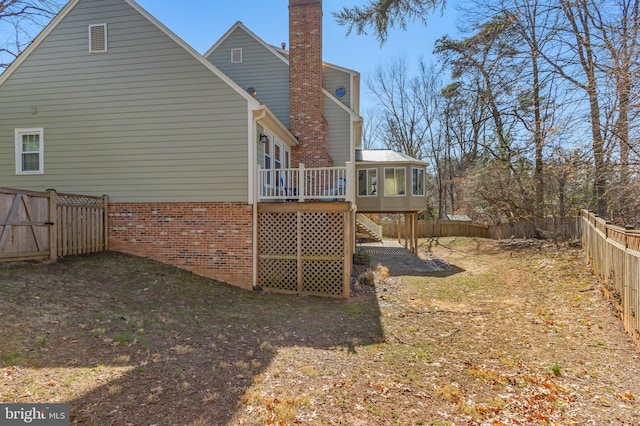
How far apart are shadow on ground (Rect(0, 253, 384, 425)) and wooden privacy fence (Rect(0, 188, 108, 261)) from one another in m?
0.33

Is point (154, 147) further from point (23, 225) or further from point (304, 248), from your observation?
point (304, 248)

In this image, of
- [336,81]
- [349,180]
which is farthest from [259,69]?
[349,180]

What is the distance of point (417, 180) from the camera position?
17406 millimetres

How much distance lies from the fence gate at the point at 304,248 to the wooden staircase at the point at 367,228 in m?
12.8

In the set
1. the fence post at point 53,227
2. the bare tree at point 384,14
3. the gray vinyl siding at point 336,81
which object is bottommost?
the fence post at point 53,227

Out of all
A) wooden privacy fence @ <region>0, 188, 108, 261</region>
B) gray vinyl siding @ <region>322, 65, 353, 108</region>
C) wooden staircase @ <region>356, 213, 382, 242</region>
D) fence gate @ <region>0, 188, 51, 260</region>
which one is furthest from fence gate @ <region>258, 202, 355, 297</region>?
wooden staircase @ <region>356, 213, 382, 242</region>

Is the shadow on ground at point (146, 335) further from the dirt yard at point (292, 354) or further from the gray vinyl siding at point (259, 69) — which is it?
the gray vinyl siding at point (259, 69)

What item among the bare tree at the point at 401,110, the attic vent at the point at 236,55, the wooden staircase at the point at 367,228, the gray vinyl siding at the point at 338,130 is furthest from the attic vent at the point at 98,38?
the bare tree at the point at 401,110

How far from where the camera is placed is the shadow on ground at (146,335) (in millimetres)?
3293

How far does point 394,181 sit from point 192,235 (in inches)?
444

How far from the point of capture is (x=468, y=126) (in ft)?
100

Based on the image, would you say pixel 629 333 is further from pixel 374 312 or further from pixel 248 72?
pixel 248 72

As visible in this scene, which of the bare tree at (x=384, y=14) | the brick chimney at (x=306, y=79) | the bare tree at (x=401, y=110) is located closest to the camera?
the bare tree at (x=384, y=14)

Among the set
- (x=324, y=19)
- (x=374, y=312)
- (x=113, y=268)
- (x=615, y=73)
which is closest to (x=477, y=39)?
(x=324, y=19)
